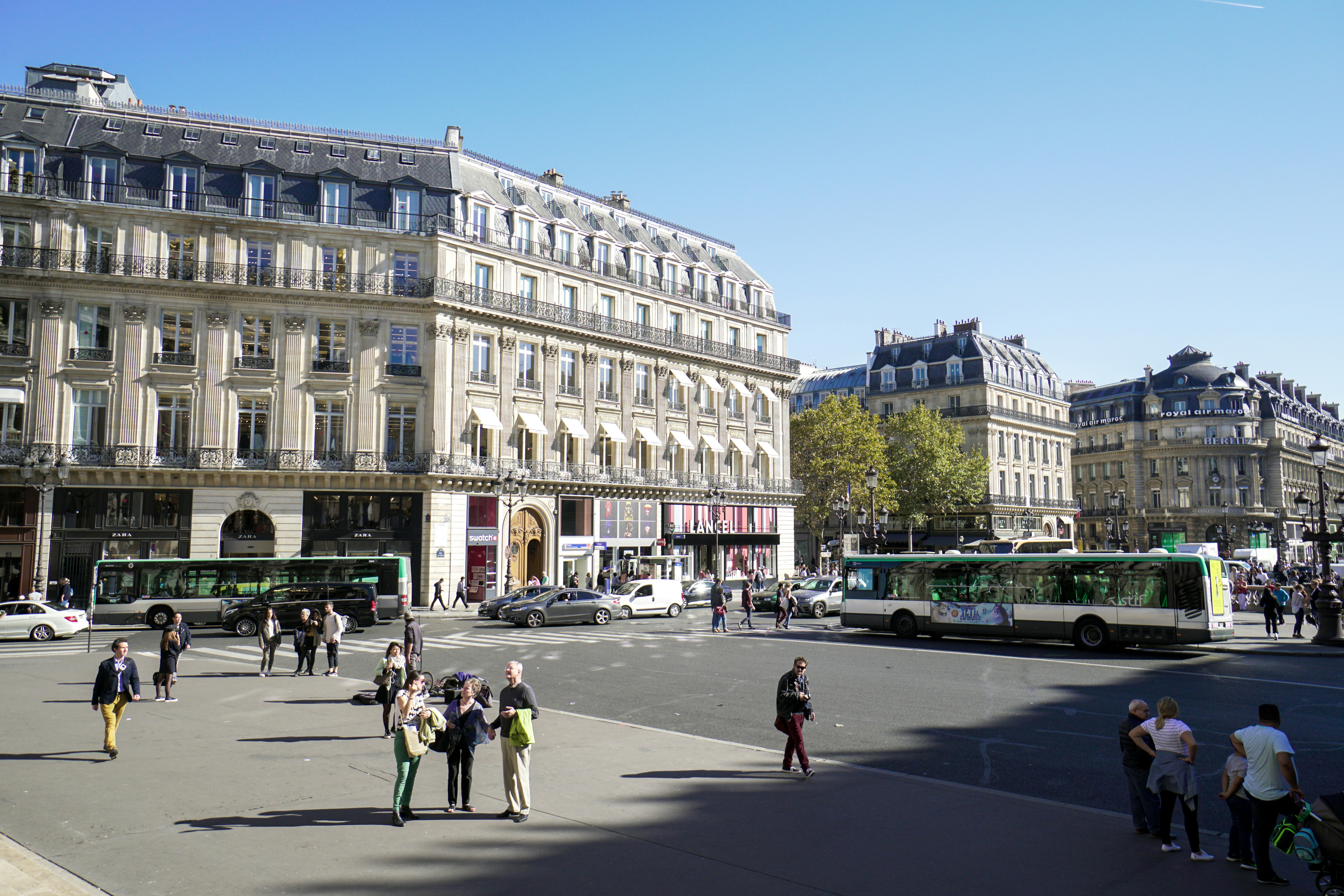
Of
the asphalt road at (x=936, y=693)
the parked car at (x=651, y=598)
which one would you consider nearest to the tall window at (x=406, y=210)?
the parked car at (x=651, y=598)

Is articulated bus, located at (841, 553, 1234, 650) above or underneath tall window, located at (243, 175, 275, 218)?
underneath

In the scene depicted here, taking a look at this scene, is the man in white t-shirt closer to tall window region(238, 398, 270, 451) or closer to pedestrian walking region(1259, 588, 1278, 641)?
pedestrian walking region(1259, 588, 1278, 641)

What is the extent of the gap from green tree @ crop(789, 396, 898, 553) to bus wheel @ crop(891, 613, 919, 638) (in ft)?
118

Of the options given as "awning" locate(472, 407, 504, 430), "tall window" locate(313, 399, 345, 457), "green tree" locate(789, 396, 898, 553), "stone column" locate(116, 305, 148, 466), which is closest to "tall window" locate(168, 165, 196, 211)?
"stone column" locate(116, 305, 148, 466)

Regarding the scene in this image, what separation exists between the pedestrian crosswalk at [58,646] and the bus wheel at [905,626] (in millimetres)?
22870

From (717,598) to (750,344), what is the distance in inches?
1268

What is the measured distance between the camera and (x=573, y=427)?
166 feet

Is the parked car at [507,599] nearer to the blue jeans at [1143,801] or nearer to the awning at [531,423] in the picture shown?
the awning at [531,423]

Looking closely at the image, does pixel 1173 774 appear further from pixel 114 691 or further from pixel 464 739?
pixel 114 691

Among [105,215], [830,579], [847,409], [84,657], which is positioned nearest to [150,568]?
[84,657]

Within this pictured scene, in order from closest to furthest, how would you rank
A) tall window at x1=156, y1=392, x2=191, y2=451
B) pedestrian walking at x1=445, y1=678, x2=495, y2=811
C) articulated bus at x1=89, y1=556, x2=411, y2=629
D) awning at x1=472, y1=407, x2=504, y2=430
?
pedestrian walking at x1=445, y1=678, x2=495, y2=811
articulated bus at x1=89, y1=556, x2=411, y2=629
tall window at x1=156, y1=392, x2=191, y2=451
awning at x1=472, y1=407, x2=504, y2=430

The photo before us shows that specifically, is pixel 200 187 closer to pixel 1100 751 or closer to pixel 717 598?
pixel 717 598

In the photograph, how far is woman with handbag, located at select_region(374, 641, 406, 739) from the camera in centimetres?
1443

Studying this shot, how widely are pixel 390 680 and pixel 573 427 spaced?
36.2 m
